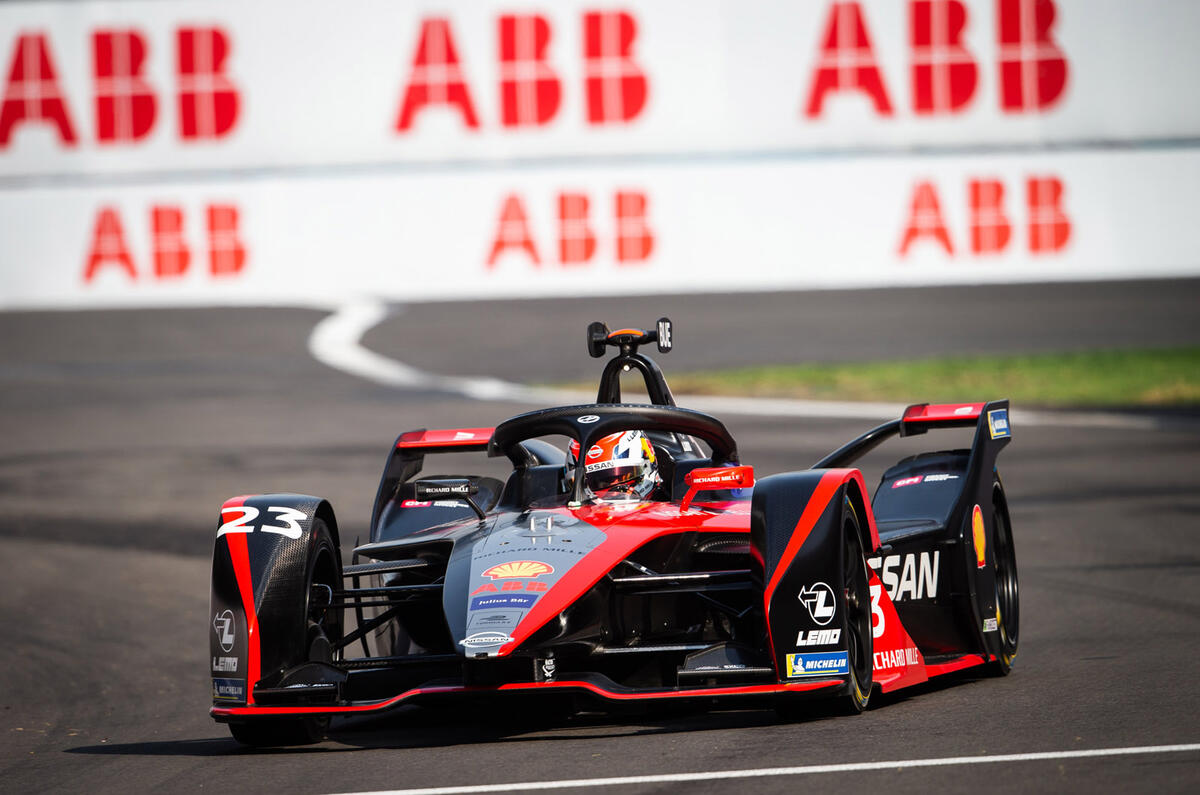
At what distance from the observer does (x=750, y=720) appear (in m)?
7.82

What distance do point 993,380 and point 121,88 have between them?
2065 centimetres

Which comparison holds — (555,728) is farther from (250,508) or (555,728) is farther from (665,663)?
(250,508)

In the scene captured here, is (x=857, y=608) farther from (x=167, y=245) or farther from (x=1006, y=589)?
(x=167, y=245)

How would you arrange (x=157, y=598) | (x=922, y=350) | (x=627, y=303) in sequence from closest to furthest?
(x=157, y=598) → (x=922, y=350) → (x=627, y=303)

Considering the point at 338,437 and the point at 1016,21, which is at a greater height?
the point at 1016,21

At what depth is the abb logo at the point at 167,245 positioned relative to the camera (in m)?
37.6

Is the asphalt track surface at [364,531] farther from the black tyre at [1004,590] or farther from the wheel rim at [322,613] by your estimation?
the wheel rim at [322,613]

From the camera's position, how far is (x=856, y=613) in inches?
310

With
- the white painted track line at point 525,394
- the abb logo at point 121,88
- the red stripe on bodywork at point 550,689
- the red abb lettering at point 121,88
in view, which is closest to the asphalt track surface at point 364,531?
the red stripe on bodywork at point 550,689

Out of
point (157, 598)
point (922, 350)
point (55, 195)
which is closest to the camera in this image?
point (157, 598)

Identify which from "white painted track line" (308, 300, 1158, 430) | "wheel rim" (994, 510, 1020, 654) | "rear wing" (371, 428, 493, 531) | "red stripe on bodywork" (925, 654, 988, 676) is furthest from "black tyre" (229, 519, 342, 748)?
"white painted track line" (308, 300, 1158, 430)

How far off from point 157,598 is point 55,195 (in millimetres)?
27052

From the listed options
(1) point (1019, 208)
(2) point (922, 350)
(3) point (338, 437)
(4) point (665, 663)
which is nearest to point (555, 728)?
(4) point (665, 663)

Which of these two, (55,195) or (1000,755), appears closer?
(1000,755)
